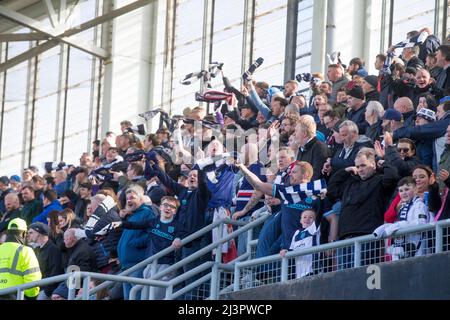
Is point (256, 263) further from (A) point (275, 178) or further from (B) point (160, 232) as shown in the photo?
(B) point (160, 232)

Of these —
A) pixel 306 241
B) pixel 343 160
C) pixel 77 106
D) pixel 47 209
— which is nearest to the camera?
pixel 306 241

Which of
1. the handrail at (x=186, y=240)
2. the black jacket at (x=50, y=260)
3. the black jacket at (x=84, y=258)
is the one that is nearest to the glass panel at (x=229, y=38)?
the black jacket at (x=50, y=260)

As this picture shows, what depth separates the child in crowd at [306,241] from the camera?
11.2m

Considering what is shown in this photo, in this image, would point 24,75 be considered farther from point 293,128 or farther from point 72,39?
point 293,128

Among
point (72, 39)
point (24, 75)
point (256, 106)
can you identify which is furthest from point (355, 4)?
point (24, 75)

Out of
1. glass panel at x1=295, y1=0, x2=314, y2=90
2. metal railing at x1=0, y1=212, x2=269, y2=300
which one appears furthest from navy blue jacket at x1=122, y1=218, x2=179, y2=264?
glass panel at x1=295, y1=0, x2=314, y2=90

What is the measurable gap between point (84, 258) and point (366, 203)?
431 cm

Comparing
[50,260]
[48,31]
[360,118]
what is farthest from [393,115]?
[48,31]

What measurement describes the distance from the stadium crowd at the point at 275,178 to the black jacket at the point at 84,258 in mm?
17

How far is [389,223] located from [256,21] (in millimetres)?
12381

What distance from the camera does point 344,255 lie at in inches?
429

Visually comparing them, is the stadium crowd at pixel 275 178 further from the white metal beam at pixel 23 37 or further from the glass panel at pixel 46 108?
the glass panel at pixel 46 108

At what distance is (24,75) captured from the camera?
2883 centimetres

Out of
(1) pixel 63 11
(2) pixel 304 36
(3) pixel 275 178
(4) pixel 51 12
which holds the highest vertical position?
(1) pixel 63 11
